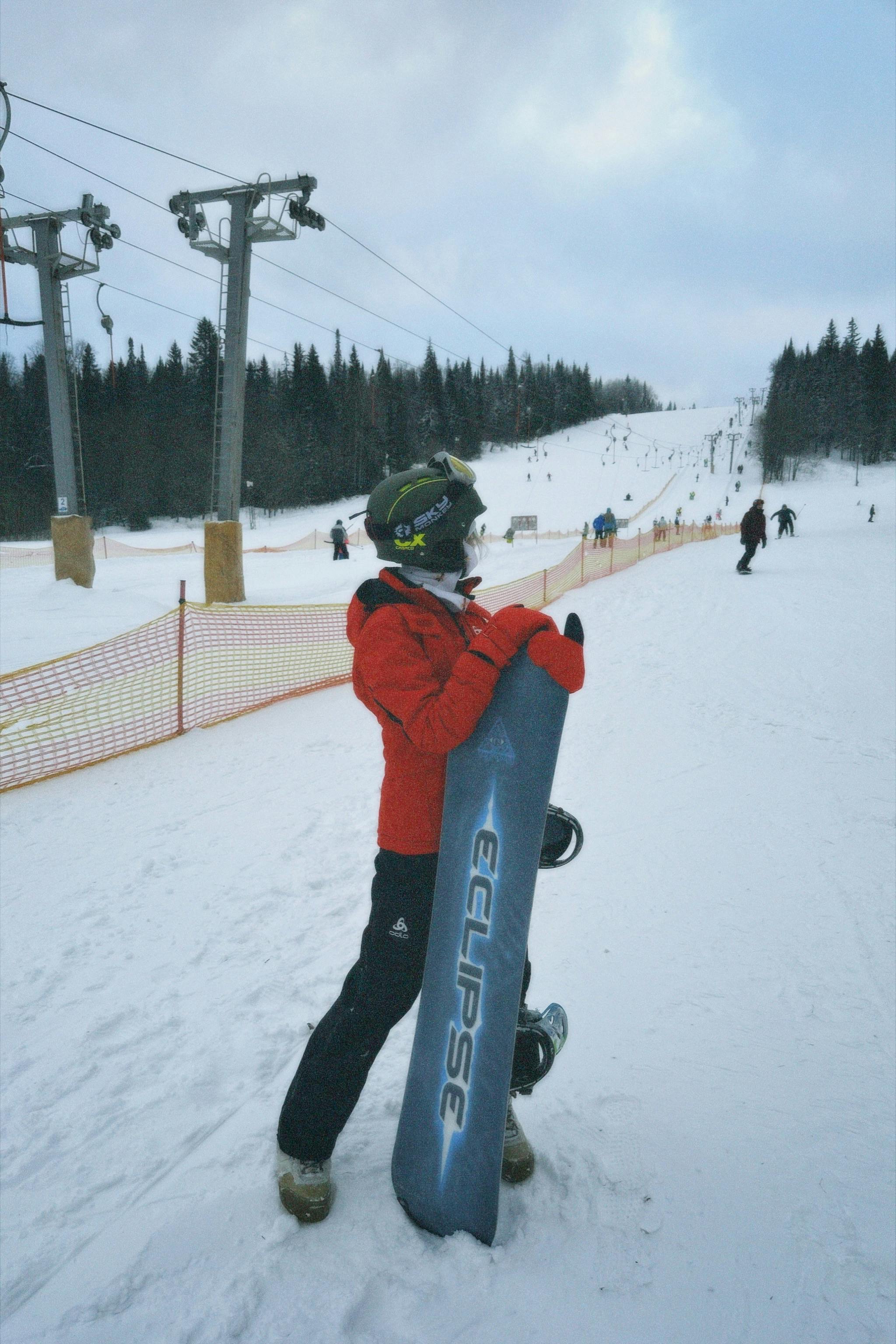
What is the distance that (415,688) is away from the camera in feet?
5.13

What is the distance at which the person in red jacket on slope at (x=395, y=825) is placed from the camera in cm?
168

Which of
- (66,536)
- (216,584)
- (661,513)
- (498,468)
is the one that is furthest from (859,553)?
(498,468)

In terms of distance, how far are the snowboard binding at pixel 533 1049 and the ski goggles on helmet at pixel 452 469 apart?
1.43m

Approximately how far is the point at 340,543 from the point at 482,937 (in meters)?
20.3

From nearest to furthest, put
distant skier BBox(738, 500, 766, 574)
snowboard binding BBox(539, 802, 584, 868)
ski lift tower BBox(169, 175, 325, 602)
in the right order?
snowboard binding BBox(539, 802, 584, 868)
ski lift tower BBox(169, 175, 325, 602)
distant skier BBox(738, 500, 766, 574)

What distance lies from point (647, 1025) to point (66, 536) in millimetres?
13743

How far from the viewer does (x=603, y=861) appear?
3.85 meters

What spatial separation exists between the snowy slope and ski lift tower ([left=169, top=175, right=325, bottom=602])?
137 cm

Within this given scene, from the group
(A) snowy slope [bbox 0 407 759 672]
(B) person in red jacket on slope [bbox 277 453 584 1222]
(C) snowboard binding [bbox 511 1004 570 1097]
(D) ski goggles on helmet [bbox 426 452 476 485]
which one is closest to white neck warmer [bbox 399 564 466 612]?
(B) person in red jacket on slope [bbox 277 453 584 1222]

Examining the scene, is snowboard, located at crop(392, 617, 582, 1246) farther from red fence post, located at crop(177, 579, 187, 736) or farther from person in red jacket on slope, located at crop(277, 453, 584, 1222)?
red fence post, located at crop(177, 579, 187, 736)

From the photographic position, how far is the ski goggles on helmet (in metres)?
1.74

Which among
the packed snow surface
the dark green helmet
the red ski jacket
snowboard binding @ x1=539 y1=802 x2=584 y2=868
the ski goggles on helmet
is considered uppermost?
the ski goggles on helmet

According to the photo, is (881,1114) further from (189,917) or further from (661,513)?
(661,513)

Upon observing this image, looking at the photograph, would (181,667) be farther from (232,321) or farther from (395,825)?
(232,321)
